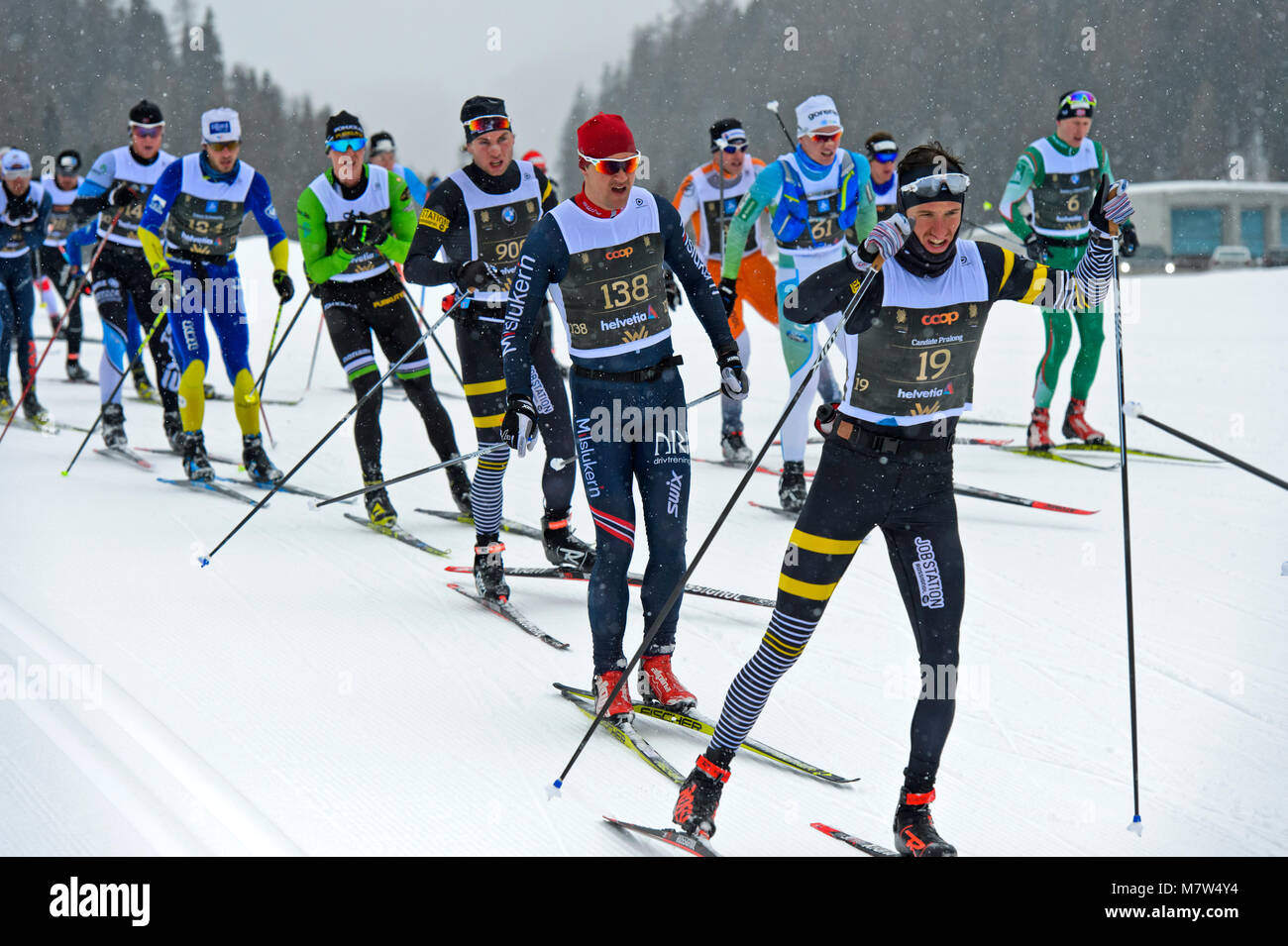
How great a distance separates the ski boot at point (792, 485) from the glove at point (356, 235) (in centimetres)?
277

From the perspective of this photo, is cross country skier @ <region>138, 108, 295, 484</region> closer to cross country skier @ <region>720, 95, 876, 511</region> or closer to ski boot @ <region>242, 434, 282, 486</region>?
ski boot @ <region>242, 434, 282, 486</region>

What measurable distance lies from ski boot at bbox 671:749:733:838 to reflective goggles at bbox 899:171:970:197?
168cm

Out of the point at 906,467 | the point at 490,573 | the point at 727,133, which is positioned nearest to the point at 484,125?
the point at 490,573

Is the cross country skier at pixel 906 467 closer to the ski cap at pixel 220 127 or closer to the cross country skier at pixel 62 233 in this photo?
the ski cap at pixel 220 127

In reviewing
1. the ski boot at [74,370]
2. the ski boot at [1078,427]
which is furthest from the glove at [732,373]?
the ski boot at [74,370]

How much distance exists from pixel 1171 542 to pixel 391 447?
570 cm

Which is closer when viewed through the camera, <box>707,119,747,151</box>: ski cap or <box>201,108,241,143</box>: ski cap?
<box>201,108,241,143</box>: ski cap

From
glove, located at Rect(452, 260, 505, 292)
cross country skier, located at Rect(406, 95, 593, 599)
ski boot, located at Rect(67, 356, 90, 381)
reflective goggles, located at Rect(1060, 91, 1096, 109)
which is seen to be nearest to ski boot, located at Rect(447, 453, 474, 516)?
cross country skier, located at Rect(406, 95, 593, 599)

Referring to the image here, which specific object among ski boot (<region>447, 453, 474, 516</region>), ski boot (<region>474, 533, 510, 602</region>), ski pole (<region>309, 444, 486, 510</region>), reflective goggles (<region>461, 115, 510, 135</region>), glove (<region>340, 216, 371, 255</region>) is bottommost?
ski boot (<region>474, 533, 510, 602</region>)

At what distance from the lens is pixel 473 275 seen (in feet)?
17.9

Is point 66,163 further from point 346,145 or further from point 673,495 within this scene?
point 673,495

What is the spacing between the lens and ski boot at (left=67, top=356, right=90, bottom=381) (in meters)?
13.0

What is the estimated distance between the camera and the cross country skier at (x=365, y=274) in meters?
6.76
